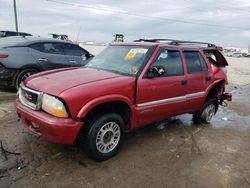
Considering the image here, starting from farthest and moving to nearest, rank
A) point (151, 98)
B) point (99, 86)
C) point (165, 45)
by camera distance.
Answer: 1. point (165, 45)
2. point (151, 98)
3. point (99, 86)

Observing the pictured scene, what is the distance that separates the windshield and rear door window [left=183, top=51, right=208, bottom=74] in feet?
3.48

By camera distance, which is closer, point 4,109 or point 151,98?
point 151,98

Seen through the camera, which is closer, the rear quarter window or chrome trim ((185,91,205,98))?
chrome trim ((185,91,205,98))

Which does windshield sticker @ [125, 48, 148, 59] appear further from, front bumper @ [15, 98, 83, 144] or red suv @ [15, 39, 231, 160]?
front bumper @ [15, 98, 83, 144]

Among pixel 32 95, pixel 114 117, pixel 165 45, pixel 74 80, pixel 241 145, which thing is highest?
pixel 165 45

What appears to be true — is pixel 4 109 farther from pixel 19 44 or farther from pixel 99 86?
pixel 99 86

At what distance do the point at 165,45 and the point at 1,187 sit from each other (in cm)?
339

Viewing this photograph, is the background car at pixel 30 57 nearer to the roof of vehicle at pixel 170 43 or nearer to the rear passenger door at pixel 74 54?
the rear passenger door at pixel 74 54

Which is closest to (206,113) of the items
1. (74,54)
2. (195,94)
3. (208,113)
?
(208,113)

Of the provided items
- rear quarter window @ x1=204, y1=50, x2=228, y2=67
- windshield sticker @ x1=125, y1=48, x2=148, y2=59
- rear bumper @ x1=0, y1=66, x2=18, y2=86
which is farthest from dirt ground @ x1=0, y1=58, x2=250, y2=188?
rear bumper @ x1=0, y1=66, x2=18, y2=86

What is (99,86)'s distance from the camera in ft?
11.7

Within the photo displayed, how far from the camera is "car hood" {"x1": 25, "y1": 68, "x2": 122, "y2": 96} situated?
3475mm

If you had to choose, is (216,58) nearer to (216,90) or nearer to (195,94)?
(216,90)

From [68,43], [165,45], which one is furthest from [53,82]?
[68,43]
